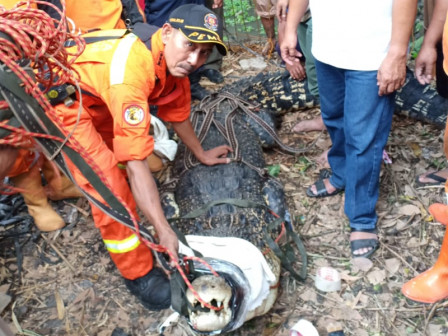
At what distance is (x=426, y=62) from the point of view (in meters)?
2.56

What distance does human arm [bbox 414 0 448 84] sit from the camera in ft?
7.86

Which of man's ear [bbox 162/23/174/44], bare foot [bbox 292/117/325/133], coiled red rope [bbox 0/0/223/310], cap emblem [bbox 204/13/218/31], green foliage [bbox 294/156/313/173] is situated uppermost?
coiled red rope [bbox 0/0/223/310]

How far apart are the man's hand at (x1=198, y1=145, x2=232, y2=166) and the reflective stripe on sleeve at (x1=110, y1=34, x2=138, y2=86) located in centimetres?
104

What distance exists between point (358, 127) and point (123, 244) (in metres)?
1.51

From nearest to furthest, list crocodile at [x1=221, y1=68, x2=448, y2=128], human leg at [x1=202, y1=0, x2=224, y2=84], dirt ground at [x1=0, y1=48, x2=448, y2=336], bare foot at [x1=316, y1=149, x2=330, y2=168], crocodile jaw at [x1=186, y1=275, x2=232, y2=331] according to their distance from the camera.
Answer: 1. crocodile jaw at [x1=186, y1=275, x2=232, y2=331]
2. dirt ground at [x1=0, y1=48, x2=448, y2=336]
3. bare foot at [x1=316, y1=149, x2=330, y2=168]
4. crocodile at [x1=221, y1=68, x2=448, y2=128]
5. human leg at [x1=202, y1=0, x2=224, y2=84]

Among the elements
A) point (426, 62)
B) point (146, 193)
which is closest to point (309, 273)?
point (146, 193)

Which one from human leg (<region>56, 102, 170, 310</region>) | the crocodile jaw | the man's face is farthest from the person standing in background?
human leg (<region>56, 102, 170, 310</region>)

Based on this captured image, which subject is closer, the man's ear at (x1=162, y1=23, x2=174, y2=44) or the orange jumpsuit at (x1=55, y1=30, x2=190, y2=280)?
the orange jumpsuit at (x1=55, y1=30, x2=190, y2=280)

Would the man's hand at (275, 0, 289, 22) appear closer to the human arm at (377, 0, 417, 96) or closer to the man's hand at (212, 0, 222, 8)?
the human arm at (377, 0, 417, 96)

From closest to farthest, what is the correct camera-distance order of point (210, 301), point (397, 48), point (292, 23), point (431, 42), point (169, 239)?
1. point (210, 301)
2. point (169, 239)
3. point (397, 48)
4. point (431, 42)
5. point (292, 23)

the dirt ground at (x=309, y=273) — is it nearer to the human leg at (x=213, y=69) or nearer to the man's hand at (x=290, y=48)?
the man's hand at (x=290, y=48)

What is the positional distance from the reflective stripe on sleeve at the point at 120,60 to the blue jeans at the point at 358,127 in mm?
1168

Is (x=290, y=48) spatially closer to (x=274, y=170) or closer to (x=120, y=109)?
(x=274, y=170)

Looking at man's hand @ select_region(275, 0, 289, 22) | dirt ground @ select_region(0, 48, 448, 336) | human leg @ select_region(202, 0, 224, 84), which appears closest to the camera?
dirt ground @ select_region(0, 48, 448, 336)
